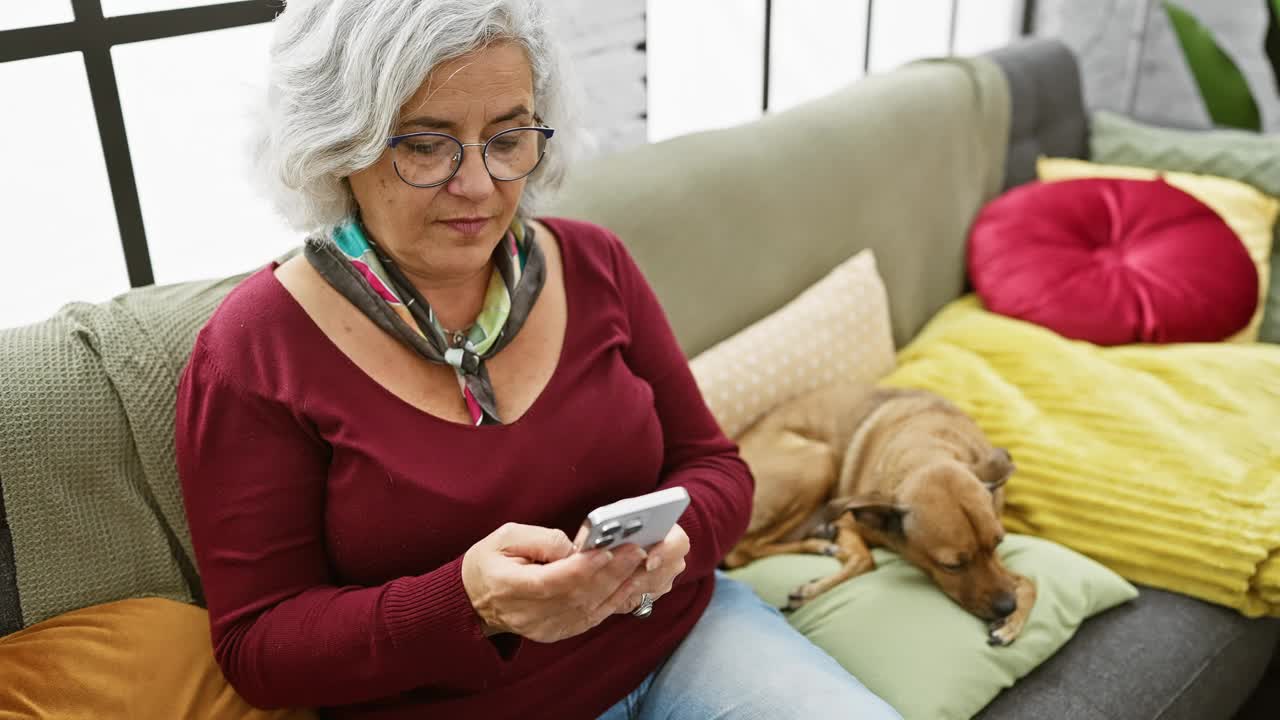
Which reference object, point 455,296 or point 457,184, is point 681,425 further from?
point 457,184

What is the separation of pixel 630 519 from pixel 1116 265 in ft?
6.06

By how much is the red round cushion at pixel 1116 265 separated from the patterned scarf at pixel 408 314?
1.56m

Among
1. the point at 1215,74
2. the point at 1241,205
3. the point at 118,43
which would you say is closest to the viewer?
the point at 118,43

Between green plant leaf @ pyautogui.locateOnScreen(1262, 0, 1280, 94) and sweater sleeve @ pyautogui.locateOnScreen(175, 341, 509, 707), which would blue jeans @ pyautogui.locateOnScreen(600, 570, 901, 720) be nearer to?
sweater sleeve @ pyautogui.locateOnScreen(175, 341, 509, 707)

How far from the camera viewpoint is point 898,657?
61.2 inches

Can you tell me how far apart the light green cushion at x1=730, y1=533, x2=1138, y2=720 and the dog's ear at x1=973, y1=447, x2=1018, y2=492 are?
0.11 m

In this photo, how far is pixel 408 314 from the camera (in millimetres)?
1206

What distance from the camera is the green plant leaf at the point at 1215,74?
10.0ft

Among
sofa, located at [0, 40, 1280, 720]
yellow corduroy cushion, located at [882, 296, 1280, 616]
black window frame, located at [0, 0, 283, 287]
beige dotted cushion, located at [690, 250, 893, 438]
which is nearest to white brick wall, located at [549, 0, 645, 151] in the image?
sofa, located at [0, 40, 1280, 720]

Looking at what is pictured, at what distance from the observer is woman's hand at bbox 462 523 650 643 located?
1.02 metres

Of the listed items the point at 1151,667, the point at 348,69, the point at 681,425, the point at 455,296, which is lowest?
the point at 1151,667

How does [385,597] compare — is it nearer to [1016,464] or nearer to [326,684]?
[326,684]

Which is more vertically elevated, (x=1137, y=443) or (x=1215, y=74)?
(x=1215, y=74)

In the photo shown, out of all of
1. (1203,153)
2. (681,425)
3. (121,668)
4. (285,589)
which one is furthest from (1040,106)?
(121,668)
